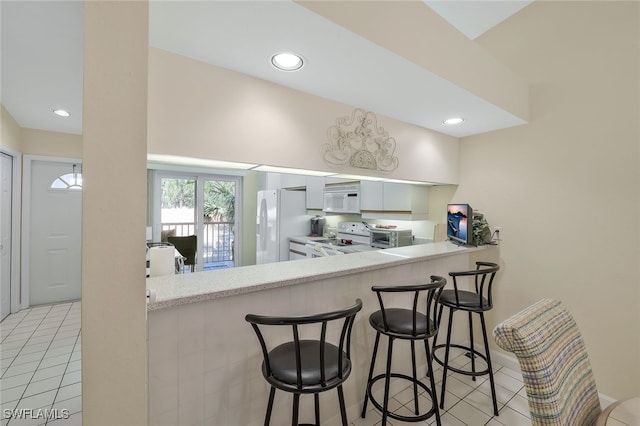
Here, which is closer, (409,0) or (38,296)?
(409,0)

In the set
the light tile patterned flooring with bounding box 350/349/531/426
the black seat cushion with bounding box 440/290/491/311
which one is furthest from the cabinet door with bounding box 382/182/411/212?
the light tile patterned flooring with bounding box 350/349/531/426

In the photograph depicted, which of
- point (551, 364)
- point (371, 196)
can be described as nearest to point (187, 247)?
point (371, 196)

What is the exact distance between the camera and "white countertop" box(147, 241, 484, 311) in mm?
1196

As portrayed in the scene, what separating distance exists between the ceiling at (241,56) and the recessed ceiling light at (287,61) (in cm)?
4

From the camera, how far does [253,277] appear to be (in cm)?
146

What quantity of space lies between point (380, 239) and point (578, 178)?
2063mm

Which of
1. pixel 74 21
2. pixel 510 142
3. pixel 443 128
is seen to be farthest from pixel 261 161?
pixel 510 142

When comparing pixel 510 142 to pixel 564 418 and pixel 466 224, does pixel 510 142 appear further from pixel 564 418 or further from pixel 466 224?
pixel 564 418

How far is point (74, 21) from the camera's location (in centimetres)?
132

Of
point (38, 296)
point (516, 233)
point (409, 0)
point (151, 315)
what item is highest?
point (409, 0)

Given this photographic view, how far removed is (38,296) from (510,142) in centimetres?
475

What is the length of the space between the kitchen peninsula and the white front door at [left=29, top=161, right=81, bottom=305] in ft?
4.86

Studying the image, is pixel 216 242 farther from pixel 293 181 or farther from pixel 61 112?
pixel 61 112

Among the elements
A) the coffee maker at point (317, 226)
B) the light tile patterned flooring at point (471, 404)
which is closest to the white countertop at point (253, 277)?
the light tile patterned flooring at point (471, 404)
